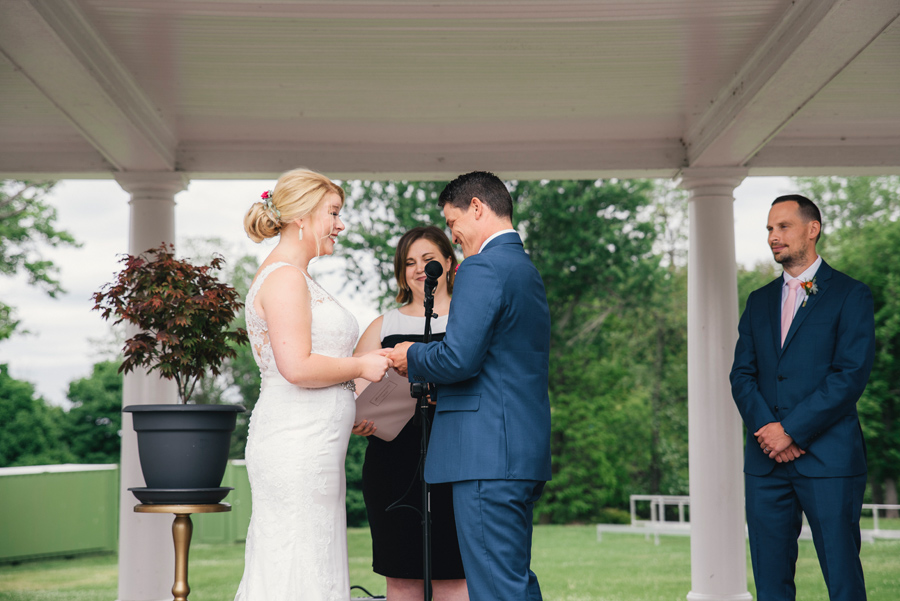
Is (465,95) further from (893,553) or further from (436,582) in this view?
(893,553)

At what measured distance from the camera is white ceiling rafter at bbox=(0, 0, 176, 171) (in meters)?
3.73

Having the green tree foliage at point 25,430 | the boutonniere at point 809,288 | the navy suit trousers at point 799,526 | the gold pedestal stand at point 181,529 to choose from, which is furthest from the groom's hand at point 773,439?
the green tree foliage at point 25,430

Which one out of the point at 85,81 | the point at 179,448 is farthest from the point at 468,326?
the point at 85,81

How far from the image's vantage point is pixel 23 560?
11.5 meters

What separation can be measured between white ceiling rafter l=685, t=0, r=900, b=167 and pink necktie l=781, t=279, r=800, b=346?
1.02 metres

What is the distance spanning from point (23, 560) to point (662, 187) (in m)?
15.7

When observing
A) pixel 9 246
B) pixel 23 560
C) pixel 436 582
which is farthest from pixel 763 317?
pixel 9 246

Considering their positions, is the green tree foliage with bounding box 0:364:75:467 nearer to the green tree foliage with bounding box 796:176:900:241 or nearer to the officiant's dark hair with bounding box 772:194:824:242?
the officiant's dark hair with bounding box 772:194:824:242

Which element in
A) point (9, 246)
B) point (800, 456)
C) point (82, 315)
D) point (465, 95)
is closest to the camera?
point (800, 456)

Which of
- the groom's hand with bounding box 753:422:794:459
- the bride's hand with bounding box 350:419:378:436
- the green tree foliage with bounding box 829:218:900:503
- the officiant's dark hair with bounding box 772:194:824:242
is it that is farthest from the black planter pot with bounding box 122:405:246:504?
the green tree foliage with bounding box 829:218:900:503

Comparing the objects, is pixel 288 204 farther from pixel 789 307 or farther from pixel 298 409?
pixel 789 307

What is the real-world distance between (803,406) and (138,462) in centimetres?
411

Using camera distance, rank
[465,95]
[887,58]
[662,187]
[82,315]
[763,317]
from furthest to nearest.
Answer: [662,187], [82,315], [465,95], [887,58], [763,317]

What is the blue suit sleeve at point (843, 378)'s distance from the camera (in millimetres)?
4090
